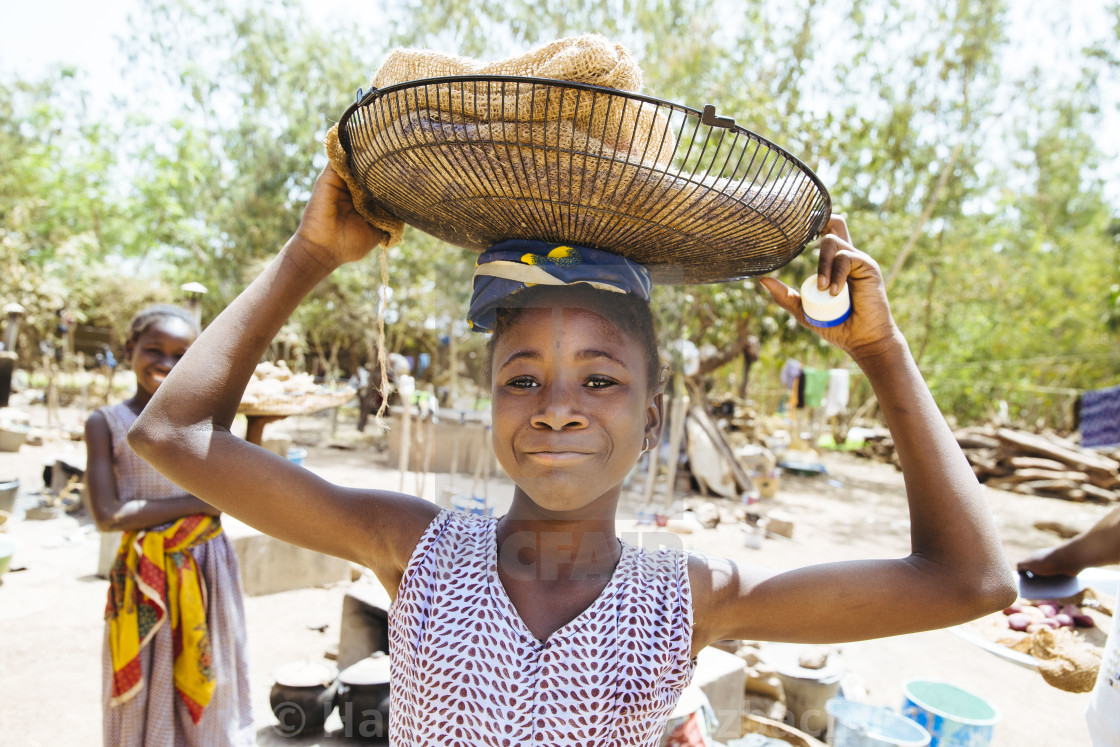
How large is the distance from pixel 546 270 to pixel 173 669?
2221 mm

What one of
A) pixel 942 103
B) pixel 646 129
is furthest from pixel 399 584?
pixel 942 103

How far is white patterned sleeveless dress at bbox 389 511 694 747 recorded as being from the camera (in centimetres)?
112

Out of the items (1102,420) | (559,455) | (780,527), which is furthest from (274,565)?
(1102,420)

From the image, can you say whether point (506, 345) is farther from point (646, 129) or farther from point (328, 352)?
point (328, 352)

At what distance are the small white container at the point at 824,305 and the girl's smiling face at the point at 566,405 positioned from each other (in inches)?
13.1

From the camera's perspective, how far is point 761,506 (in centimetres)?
1002

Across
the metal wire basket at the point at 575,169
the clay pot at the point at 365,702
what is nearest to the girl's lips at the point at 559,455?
the metal wire basket at the point at 575,169

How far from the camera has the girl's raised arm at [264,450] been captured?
1208mm

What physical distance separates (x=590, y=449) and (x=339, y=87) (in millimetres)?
15579

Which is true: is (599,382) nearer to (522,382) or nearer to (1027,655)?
(522,382)

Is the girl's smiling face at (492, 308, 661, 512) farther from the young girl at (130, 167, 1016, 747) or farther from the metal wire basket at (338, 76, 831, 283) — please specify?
the metal wire basket at (338, 76, 831, 283)

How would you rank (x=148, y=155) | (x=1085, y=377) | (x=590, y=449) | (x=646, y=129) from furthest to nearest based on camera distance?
1. (x=148, y=155)
2. (x=1085, y=377)
3. (x=590, y=449)
4. (x=646, y=129)

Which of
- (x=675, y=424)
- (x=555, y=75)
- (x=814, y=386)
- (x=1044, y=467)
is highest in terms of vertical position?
(x=555, y=75)

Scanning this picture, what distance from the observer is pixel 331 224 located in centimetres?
134
